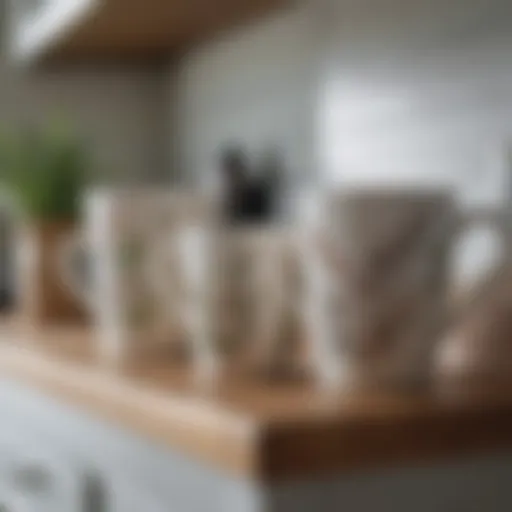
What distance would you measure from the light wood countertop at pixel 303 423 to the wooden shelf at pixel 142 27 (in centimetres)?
93

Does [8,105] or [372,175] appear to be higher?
[8,105]

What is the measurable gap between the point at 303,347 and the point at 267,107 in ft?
2.78

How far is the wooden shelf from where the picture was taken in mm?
1873

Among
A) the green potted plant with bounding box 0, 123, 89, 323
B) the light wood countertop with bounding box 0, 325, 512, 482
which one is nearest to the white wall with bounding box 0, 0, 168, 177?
the green potted plant with bounding box 0, 123, 89, 323

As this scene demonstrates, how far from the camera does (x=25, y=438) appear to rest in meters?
1.29

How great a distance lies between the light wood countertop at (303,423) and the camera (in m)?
0.77

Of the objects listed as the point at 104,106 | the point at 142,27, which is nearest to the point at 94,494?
the point at 142,27

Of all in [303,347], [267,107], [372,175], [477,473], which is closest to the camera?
[477,473]

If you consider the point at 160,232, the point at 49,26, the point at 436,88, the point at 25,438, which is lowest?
the point at 25,438

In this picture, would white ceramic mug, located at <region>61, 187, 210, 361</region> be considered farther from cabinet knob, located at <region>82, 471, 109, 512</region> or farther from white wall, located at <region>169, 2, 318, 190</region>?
white wall, located at <region>169, 2, 318, 190</region>

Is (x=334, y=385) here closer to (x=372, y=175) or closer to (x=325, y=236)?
(x=325, y=236)

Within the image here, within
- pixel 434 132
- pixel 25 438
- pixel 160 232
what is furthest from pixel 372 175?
pixel 25 438

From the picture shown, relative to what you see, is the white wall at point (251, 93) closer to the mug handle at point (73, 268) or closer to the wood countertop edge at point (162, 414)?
the mug handle at point (73, 268)

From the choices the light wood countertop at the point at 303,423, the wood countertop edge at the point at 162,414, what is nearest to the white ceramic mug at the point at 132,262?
the wood countertop edge at the point at 162,414
